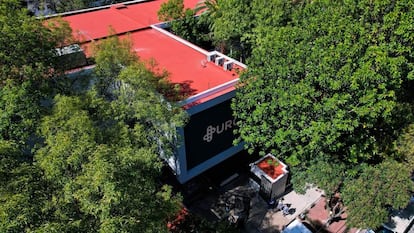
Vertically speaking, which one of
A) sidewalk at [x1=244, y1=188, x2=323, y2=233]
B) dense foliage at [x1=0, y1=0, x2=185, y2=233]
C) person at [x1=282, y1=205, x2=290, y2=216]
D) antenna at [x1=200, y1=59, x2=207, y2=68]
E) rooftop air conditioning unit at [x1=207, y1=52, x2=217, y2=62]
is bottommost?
sidewalk at [x1=244, y1=188, x2=323, y2=233]

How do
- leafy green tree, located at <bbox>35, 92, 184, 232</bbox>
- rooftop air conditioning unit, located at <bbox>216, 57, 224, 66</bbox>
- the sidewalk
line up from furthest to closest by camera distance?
1. rooftop air conditioning unit, located at <bbox>216, 57, 224, 66</bbox>
2. the sidewalk
3. leafy green tree, located at <bbox>35, 92, 184, 232</bbox>

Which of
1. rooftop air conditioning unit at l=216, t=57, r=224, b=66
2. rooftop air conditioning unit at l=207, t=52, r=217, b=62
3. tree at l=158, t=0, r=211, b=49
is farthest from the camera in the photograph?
tree at l=158, t=0, r=211, b=49

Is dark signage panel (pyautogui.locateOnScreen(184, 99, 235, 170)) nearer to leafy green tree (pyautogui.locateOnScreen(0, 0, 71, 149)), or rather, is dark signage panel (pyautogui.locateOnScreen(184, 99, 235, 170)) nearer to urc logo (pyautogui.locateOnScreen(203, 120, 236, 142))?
urc logo (pyautogui.locateOnScreen(203, 120, 236, 142))

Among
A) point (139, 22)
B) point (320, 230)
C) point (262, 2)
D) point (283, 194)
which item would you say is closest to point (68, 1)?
point (139, 22)

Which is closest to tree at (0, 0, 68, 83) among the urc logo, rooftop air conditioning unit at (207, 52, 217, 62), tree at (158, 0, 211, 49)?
the urc logo

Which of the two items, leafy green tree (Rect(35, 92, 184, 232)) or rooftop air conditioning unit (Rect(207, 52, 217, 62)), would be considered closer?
leafy green tree (Rect(35, 92, 184, 232))

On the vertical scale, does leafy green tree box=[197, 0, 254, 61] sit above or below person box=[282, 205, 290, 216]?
above

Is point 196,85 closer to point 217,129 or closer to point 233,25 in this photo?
point 217,129
